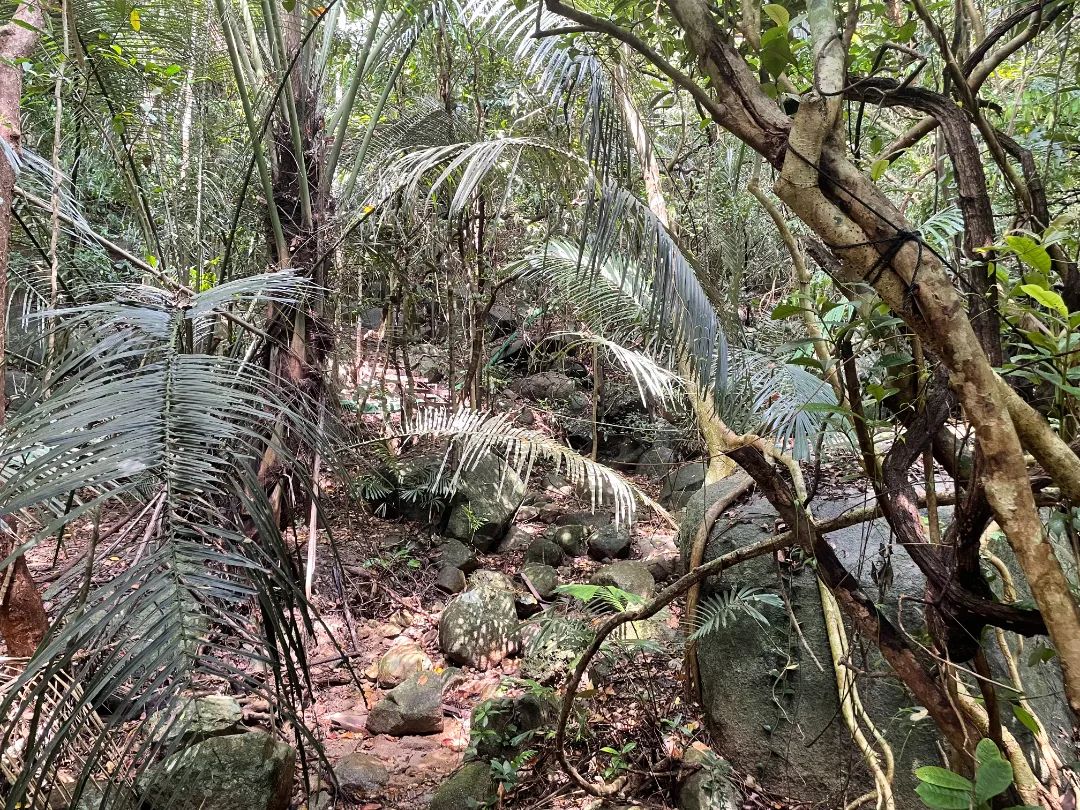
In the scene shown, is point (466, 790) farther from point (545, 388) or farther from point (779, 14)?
point (545, 388)

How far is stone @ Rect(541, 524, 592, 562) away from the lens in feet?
15.3

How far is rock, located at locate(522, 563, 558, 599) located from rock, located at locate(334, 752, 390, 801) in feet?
5.17

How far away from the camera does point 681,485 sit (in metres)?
5.54

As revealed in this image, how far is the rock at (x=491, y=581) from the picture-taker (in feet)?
12.3

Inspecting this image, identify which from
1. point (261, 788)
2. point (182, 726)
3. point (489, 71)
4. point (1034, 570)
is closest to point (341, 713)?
point (261, 788)

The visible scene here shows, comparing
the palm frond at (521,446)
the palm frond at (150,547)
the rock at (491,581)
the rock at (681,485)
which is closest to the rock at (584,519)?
the rock at (681,485)

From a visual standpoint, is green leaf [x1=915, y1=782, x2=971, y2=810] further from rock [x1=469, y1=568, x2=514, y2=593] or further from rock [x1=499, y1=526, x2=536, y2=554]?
rock [x1=499, y1=526, x2=536, y2=554]

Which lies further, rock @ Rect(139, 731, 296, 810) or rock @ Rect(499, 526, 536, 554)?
rock @ Rect(499, 526, 536, 554)

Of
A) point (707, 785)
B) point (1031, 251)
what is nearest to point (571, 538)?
point (707, 785)

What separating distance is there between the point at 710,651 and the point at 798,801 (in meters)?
0.60

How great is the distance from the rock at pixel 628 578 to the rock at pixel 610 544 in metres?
0.47

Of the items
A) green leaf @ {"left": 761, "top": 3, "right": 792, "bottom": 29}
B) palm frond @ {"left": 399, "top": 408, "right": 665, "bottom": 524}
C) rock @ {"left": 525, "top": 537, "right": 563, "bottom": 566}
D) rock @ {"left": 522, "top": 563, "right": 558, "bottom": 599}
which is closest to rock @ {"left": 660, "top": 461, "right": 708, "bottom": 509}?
rock @ {"left": 525, "top": 537, "right": 563, "bottom": 566}

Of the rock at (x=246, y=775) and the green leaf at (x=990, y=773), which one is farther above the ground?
the green leaf at (x=990, y=773)

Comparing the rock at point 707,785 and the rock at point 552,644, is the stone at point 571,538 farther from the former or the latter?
the rock at point 707,785
